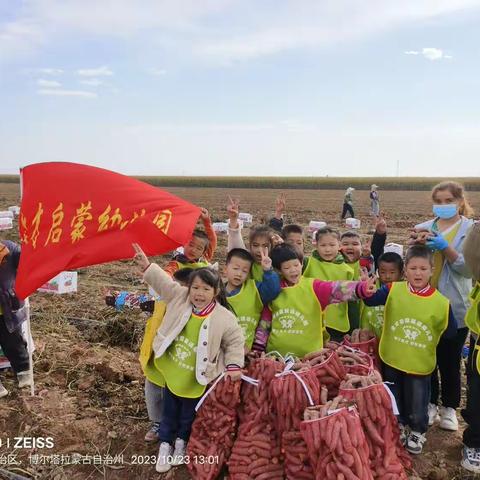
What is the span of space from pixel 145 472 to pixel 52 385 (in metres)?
1.81

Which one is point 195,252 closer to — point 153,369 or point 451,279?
point 153,369

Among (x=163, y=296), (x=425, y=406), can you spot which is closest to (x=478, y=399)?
(x=425, y=406)

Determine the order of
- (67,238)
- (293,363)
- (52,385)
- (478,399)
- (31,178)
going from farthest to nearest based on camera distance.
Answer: (52,385)
(31,178)
(67,238)
(478,399)
(293,363)

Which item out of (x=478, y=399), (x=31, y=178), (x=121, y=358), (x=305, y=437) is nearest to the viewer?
(x=305, y=437)

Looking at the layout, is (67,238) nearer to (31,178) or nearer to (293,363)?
(31,178)

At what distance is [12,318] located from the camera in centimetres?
457

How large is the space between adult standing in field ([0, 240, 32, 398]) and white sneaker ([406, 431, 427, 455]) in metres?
3.33

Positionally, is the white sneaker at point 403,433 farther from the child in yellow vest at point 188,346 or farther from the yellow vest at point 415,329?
Answer: the child in yellow vest at point 188,346

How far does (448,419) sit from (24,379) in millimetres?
3871

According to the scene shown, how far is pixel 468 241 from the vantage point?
11.1 ft

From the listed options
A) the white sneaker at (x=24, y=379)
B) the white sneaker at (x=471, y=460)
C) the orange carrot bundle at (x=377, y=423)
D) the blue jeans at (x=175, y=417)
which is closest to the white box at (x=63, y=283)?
the white sneaker at (x=24, y=379)

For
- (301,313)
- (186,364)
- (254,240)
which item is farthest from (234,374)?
(254,240)

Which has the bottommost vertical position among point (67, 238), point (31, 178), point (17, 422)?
point (17, 422)

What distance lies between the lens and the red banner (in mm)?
3656
